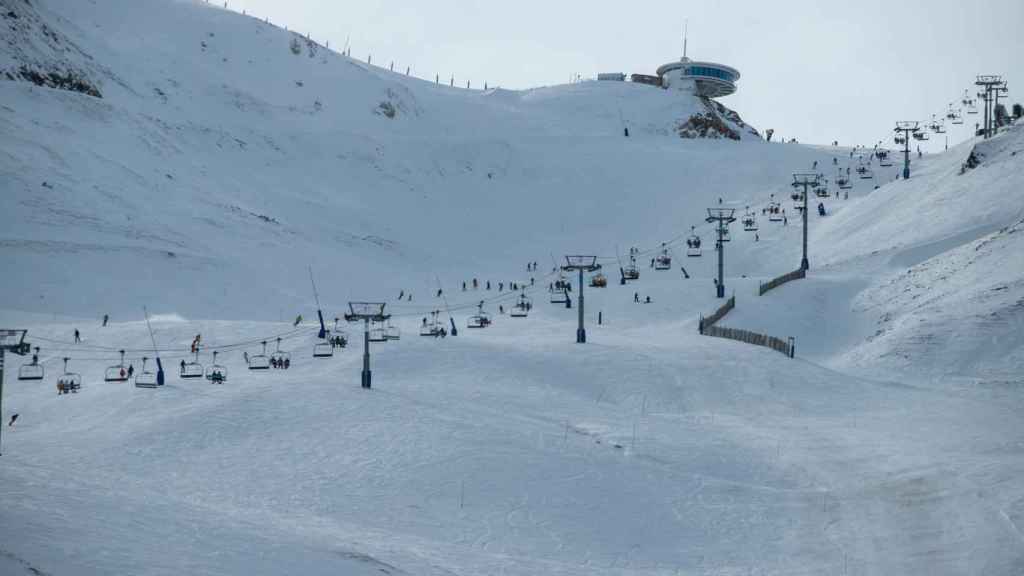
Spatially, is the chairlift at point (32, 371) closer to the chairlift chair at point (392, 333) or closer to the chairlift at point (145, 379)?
the chairlift at point (145, 379)

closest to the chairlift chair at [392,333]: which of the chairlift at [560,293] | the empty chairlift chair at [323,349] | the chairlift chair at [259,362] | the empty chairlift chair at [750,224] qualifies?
the empty chairlift chair at [323,349]

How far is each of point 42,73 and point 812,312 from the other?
221 feet

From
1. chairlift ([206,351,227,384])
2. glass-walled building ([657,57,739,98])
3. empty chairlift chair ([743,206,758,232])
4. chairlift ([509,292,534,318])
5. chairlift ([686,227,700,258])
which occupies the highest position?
glass-walled building ([657,57,739,98])

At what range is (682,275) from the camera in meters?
63.9

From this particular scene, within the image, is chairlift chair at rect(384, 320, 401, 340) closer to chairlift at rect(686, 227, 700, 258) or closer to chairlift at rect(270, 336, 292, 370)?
chairlift at rect(270, 336, 292, 370)

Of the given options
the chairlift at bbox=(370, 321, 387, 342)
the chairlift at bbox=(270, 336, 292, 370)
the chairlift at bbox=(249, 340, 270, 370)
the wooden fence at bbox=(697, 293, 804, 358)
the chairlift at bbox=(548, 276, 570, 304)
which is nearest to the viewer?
the chairlift at bbox=(249, 340, 270, 370)

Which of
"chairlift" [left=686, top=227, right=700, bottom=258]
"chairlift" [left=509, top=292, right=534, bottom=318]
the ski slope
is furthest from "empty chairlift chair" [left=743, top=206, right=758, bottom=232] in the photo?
"chairlift" [left=509, top=292, right=534, bottom=318]

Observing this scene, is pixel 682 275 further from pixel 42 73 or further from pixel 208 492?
pixel 42 73

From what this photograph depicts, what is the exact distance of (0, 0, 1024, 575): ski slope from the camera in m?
18.8

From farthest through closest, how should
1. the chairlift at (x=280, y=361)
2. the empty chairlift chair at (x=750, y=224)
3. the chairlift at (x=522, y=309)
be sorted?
the empty chairlift chair at (x=750, y=224), the chairlift at (x=522, y=309), the chairlift at (x=280, y=361)

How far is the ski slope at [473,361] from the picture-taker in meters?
18.8

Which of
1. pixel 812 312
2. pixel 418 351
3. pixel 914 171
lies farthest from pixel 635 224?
pixel 418 351

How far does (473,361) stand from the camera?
36.7 metres

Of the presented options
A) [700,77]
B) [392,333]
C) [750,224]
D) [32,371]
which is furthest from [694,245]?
[700,77]
